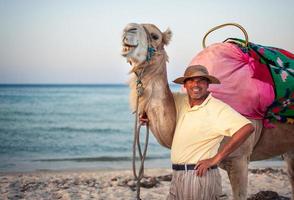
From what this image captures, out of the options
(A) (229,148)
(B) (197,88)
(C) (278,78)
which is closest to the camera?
(A) (229,148)

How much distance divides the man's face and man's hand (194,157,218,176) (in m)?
0.47

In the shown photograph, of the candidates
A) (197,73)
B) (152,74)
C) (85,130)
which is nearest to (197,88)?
(197,73)

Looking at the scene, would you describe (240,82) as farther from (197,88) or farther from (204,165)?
(204,165)

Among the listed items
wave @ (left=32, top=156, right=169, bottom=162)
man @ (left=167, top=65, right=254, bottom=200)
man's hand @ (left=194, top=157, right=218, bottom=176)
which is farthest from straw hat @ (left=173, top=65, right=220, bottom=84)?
wave @ (left=32, top=156, right=169, bottom=162)

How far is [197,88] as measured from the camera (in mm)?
3342

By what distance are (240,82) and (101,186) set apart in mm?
5169

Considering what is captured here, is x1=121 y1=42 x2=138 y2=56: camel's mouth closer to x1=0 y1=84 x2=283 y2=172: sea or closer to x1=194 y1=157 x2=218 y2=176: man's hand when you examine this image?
x1=194 y1=157 x2=218 y2=176: man's hand

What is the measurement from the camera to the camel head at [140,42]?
3273mm

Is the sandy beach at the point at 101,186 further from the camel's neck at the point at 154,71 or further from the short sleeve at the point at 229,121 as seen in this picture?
the short sleeve at the point at 229,121

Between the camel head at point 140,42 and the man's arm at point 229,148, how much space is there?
891 millimetres

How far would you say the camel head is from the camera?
3273mm

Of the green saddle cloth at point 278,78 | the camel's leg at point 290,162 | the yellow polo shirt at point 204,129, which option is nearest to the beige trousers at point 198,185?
the yellow polo shirt at point 204,129

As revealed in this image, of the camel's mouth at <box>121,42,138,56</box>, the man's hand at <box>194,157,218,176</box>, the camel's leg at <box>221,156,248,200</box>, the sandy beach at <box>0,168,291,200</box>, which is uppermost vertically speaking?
the camel's mouth at <box>121,42,138,56</box>

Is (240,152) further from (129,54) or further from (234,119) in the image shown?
(129,54)
